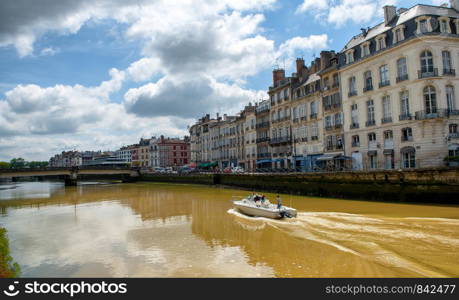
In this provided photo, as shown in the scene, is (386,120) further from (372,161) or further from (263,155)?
(263,155)

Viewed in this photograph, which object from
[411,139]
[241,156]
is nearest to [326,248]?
[411,139]

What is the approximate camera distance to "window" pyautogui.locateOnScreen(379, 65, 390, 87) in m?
32.8

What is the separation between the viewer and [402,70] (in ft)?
102

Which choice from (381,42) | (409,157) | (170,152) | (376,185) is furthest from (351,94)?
(170,152)

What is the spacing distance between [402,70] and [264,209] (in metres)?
20.4

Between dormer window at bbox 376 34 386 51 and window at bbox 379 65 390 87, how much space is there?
192 cm

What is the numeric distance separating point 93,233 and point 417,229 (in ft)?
56.9

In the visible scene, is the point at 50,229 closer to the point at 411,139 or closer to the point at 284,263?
the point at 284,263

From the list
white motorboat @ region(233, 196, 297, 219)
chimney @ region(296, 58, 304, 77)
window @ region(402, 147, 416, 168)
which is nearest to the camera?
white motorboat @ region(233, 196, 297, 219)

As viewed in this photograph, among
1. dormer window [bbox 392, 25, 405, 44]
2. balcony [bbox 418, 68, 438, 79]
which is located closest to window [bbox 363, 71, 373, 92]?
dormer window [bbox 392, 25, 405, 44]

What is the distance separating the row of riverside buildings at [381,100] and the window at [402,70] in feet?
0.29

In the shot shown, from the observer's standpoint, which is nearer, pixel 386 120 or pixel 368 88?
pixel 386 120

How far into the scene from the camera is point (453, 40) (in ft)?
96.3

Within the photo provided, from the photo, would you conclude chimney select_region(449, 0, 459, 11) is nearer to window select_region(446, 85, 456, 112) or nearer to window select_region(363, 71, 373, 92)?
window select_region(446, 85, 456, 112)
